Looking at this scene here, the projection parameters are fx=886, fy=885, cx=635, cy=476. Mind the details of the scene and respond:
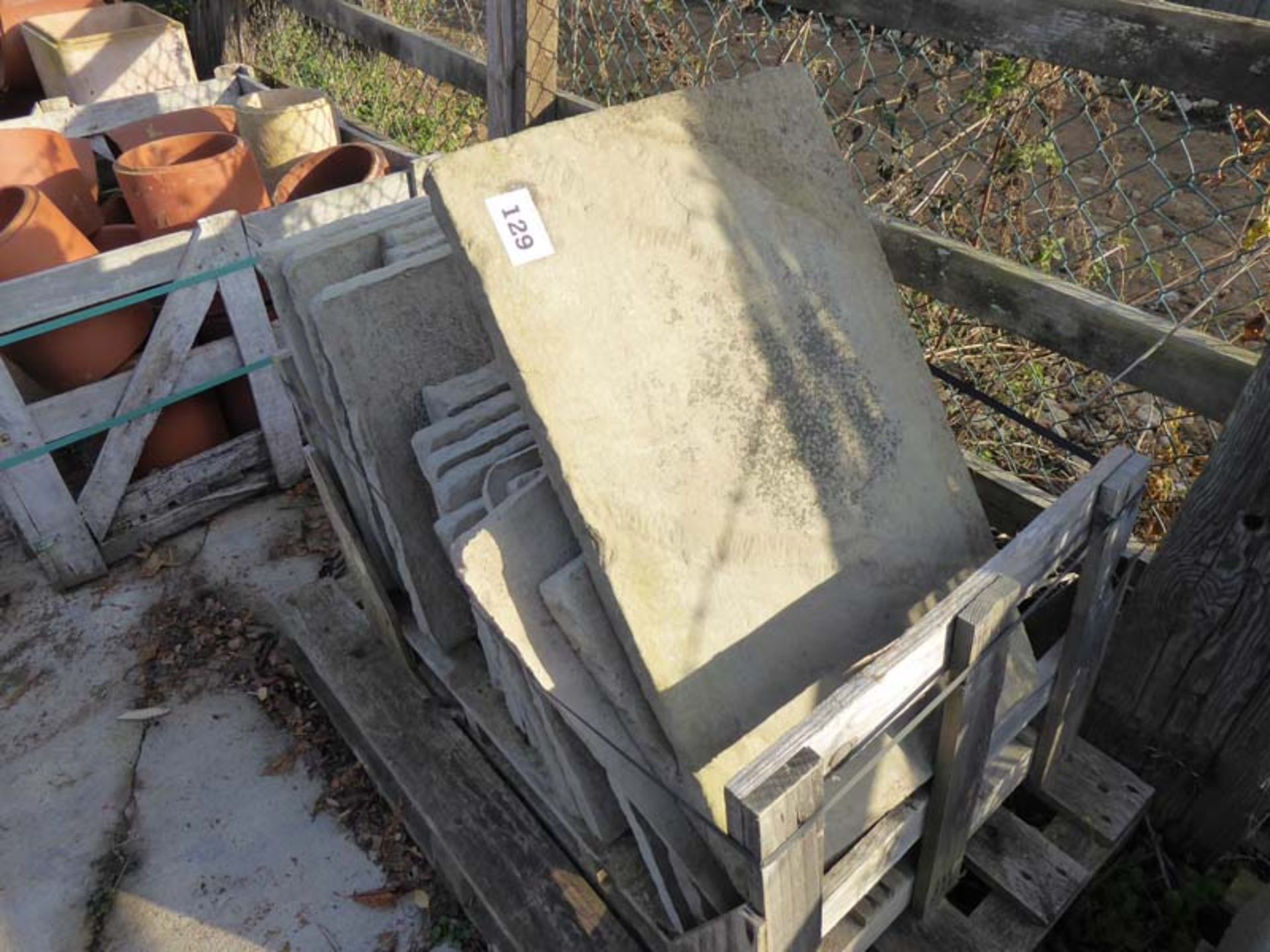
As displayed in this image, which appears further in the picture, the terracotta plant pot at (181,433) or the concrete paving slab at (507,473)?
the terracotta plant pot at (181,433)

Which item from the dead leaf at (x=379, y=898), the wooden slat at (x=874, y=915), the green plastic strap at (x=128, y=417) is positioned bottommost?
the dead leaf at (x=379, y=898)

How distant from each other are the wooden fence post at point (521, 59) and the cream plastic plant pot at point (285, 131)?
4.18 ft

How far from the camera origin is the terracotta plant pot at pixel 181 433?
3486mm

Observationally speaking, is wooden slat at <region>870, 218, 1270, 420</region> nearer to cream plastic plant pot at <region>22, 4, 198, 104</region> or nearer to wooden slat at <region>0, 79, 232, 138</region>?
wooden slat at <region>0, 79, 232, 138</region>

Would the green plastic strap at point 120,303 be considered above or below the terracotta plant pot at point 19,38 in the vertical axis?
below

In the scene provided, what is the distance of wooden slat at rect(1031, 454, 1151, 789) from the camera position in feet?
5.68

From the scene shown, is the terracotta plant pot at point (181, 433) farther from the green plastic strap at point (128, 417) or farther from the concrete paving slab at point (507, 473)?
the concrete paving slab at point (507, 473)

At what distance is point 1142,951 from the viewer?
2.12 meters

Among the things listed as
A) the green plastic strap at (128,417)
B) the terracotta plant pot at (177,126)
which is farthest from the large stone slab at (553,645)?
the terracotta plant pot at (177,126)

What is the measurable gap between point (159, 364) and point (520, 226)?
2.17 m

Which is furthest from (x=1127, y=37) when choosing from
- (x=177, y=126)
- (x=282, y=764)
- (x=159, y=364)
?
(x=177, y=126)

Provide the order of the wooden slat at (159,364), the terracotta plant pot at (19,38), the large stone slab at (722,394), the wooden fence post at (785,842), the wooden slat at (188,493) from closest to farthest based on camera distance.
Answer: the wooden fence post at (785,842) → the large stone slab at (722,394) → the wooden slat at (159,364) → the wooden slat at (188,493) → the terracotta plant pot at (19,38)

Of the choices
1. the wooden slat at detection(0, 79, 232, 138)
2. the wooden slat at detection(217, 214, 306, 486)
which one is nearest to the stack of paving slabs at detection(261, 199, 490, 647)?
the wooden slat at detection(217, 214, 306, 486)

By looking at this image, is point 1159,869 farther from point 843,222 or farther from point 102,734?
point 102,734
